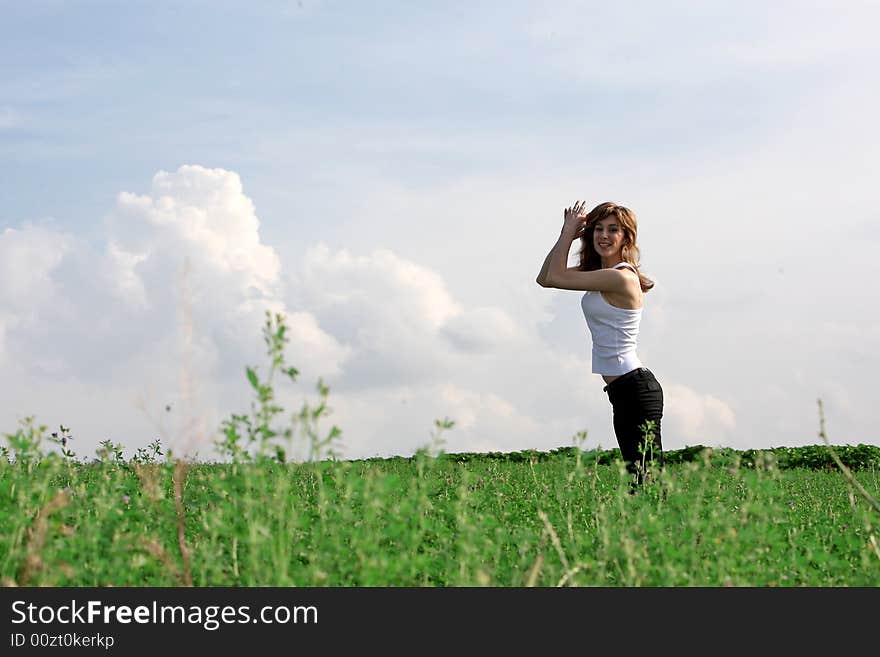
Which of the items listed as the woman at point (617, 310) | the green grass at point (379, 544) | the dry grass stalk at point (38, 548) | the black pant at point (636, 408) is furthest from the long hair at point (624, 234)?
the dry grass stalk at point (38, 548)

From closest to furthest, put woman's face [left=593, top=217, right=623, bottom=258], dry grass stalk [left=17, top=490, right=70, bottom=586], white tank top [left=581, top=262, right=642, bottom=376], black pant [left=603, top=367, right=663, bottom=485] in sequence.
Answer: dry grass stalk [left=17, top=490, right=70, bottom=586] < black pant [left=603, top=367, right=663, bottom=485] < white tank top [left=581, top=262, right=642, bottom=376] < woman's face [left=593, top=217, right=623, bottom=258]

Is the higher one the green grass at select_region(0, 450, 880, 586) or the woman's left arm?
the woman's left arm

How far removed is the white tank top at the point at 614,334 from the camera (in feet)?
25.6

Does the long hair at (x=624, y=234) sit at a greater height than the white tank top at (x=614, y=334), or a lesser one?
greater

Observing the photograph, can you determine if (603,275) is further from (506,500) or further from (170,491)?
(170,491)

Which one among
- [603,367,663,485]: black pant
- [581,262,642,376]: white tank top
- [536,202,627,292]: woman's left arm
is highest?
[536,202,627,292]: woman's left arm

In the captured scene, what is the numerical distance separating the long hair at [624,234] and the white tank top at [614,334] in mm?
191

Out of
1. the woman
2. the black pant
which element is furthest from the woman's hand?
the black pant

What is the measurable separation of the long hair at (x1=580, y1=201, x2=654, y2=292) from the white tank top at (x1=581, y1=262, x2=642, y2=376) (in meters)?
0.19

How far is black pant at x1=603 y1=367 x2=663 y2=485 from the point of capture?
7.68 meters

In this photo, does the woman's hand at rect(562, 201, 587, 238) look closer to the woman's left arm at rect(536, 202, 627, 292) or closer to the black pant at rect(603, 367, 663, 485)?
the woman's left arm at rect(536, 202, 627, 292)

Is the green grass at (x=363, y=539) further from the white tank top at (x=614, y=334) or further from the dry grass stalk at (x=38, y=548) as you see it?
the white tank top at (x=614, y=334)

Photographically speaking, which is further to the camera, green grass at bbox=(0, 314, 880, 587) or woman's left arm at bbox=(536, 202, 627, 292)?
woman's left arm at bbox=(536, 202, 627, 292)
